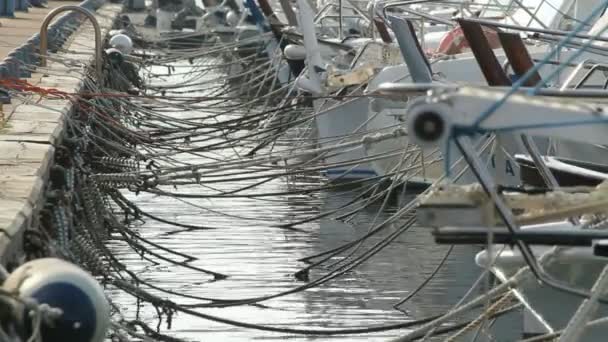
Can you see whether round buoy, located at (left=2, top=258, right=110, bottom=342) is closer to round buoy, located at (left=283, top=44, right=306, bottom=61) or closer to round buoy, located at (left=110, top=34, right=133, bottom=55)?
round buoy, located at (left=283, top=44, right=306, bottom=61)

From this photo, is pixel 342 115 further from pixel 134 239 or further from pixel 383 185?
pixel 134 239

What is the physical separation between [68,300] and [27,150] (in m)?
5.12

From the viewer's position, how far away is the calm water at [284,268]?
1152 centimetres

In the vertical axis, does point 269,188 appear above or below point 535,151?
below

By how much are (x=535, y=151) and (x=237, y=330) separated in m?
2.91

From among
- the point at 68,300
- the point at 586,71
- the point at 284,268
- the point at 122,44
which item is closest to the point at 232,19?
the point at 122,44

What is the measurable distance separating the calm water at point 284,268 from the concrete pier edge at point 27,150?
126 centimetres

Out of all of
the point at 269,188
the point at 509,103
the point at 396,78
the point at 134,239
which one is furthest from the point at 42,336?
the point at 269,188

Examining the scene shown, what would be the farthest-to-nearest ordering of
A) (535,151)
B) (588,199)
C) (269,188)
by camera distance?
1. (269,188)
2. (535,151)
3. (588,199)

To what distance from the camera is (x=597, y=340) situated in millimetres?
8266

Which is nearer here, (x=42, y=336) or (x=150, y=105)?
(x=42, y=336)

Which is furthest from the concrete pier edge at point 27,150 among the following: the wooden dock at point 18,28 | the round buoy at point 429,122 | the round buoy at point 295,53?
the round buoy at point 295,53

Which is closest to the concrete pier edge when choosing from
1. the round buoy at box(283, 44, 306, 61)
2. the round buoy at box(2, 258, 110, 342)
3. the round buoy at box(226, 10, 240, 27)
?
the round buoy at box(2, 258, 110, 342)

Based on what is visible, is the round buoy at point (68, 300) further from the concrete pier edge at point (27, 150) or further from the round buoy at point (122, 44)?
the round buoy at point (122, 44)
